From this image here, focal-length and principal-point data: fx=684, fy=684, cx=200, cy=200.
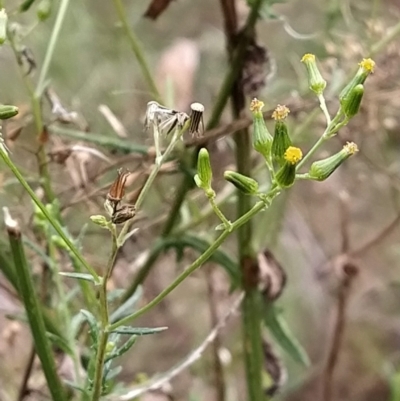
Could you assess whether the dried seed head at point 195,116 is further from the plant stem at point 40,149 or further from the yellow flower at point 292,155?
the plant stem at point 40,149

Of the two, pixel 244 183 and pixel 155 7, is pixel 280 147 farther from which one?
pixel 155 7

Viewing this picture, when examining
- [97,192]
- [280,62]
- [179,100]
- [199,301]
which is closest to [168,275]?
[199,301]

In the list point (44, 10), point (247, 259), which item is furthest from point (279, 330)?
point (44, 10)

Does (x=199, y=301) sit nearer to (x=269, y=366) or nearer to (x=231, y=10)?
(x=269, y=366)

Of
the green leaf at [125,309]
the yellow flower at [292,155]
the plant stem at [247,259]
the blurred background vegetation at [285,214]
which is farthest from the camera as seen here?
the blurred background vegetation at [285,214]

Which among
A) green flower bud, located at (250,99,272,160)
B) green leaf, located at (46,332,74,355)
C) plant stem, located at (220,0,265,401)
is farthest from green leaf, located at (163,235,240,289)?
green flower bud, located at (250,99,272,160)

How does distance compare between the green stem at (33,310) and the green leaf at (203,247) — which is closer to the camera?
the green stem at (33,310)

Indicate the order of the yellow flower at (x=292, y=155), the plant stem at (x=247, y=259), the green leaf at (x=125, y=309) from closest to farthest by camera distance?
the yellow flower at (x=292, y=155), the green leaf at (x=125, y=309), the plant stem at (x=247, y=259)

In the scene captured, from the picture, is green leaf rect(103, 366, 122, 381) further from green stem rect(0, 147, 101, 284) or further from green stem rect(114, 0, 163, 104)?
green stem rect(114, 0, 163, 104)

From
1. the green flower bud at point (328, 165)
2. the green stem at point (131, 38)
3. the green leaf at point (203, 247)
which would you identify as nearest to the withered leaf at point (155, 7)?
the green stem at point (131, 38)
